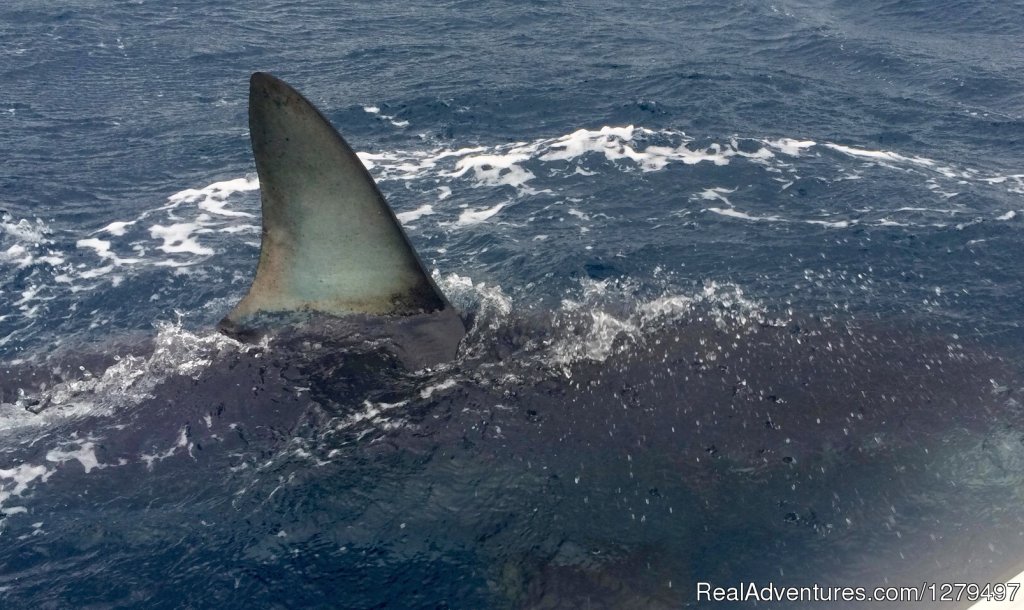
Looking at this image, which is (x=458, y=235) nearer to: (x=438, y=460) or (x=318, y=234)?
(x=318, y=234)

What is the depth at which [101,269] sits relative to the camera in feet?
63.9

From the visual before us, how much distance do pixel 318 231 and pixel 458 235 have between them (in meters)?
8.23

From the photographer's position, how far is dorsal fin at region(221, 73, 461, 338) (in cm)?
1180

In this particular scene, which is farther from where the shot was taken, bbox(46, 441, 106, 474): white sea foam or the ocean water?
bbox(46, 441, 106, 474): white sea foam

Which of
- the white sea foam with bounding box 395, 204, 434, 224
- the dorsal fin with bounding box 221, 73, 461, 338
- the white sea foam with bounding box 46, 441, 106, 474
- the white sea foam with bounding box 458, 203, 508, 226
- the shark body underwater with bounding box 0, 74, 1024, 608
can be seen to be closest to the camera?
the shark body underwater with bounding box 0, 74, 1024, 608

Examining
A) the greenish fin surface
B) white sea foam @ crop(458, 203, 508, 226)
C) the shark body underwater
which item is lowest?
the shark body underwater

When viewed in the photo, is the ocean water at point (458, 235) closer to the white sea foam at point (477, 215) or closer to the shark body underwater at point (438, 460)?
the shark body underwater at point (438, 460)

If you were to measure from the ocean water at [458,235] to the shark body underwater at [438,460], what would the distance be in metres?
0.07

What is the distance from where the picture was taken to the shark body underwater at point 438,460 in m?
11.2

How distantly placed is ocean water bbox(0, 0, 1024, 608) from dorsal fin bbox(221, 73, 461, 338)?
1104 millimetres

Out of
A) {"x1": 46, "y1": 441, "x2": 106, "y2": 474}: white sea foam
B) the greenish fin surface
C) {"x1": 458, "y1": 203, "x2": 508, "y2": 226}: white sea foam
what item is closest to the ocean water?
{"x1": 46, "y1": 441, "x2": 106, "y2": 474}: white sea foam

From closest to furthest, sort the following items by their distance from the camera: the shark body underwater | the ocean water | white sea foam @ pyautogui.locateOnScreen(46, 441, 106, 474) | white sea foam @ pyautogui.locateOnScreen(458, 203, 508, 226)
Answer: the shark body underwater < the ocean water < white sea foam @ pyautogui.locateOnScreen(46, 441, 106, 474) < white sea foam @ pyautogui.locateOnScreen(458, 203, 508, 226)

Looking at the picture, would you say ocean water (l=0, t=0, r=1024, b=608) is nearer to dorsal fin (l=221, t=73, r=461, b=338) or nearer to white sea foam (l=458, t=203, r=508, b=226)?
white sea foam (l=458, t=203, r=508, b=226)

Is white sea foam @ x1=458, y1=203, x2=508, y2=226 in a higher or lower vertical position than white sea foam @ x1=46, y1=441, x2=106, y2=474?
higher
